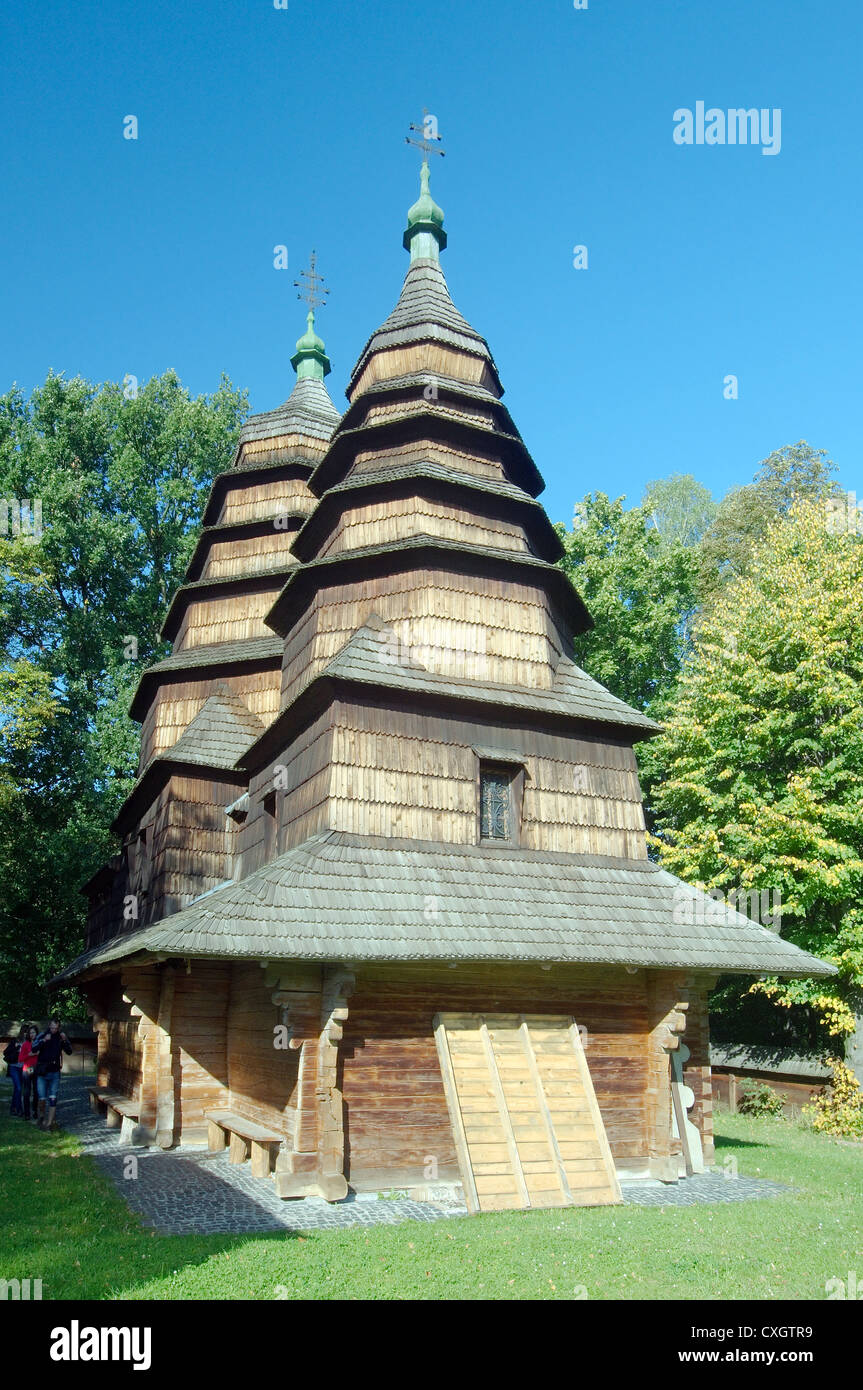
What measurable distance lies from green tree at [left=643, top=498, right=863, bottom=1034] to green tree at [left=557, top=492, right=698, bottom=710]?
5552 mm

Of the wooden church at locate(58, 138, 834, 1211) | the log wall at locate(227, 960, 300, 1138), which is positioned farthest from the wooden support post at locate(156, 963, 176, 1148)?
the log wall at locate(227, 960, 300, 1138)

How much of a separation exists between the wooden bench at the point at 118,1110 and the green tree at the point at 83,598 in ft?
32.8

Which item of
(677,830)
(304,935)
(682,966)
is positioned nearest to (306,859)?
(304,935)

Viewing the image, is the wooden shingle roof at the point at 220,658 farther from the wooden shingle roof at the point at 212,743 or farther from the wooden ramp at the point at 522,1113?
the wooden ramp at the point at 522,1113

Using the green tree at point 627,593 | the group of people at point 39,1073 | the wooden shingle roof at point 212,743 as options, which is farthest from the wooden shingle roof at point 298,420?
the group of people at point 39,1073

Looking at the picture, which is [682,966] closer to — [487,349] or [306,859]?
[306,859]

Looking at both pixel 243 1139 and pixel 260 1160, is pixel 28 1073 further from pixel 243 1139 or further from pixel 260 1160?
pixel 260 1160

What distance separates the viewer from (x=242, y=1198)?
10039 millimetres

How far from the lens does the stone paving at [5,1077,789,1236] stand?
8.98 m

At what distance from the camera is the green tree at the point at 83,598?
94.4ft

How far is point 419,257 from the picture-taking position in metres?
20.0

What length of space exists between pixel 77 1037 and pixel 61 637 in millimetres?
13282

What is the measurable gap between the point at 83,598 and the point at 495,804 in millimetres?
25418

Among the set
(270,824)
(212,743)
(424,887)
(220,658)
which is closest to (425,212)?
(220,658)
